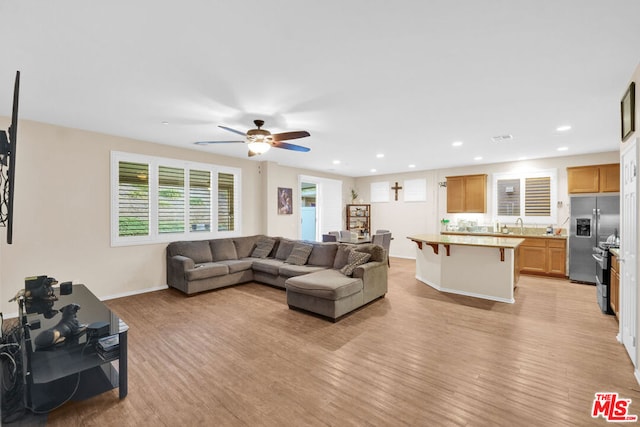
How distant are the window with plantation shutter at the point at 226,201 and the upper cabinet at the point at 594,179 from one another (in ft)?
23.7

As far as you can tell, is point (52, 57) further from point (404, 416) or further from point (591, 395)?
point (591, 395)

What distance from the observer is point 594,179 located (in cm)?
566

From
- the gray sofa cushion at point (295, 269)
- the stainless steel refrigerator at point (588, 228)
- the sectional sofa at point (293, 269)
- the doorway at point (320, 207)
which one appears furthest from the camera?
the doorway at point (320, 207)

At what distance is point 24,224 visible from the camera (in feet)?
12.8

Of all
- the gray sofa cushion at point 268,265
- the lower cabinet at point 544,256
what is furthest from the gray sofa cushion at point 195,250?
the lower cabinet at point 544,256

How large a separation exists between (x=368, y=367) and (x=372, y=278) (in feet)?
6.01

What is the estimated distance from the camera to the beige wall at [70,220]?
3902 millimetres

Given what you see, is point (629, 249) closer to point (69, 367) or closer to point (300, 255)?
point (300, 255)

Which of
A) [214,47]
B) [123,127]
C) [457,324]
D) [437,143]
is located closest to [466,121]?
[437,143]

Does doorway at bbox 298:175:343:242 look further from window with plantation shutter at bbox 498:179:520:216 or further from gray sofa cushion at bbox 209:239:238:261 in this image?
window with plantation shutter at bbox 498:179:520:216

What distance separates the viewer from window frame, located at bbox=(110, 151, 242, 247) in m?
4.75

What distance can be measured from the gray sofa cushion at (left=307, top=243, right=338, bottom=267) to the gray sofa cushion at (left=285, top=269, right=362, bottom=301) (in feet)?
3.02

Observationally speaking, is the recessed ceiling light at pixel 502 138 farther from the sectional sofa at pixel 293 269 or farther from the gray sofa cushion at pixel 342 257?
the gray sofa cushion at pixel 342 257

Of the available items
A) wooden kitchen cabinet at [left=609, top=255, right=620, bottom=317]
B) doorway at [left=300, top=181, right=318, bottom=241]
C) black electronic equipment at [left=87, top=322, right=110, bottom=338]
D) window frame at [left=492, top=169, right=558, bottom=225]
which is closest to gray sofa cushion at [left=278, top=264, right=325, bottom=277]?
black electronic equipment at [left=87, top=322, right=110, bottom=338]
